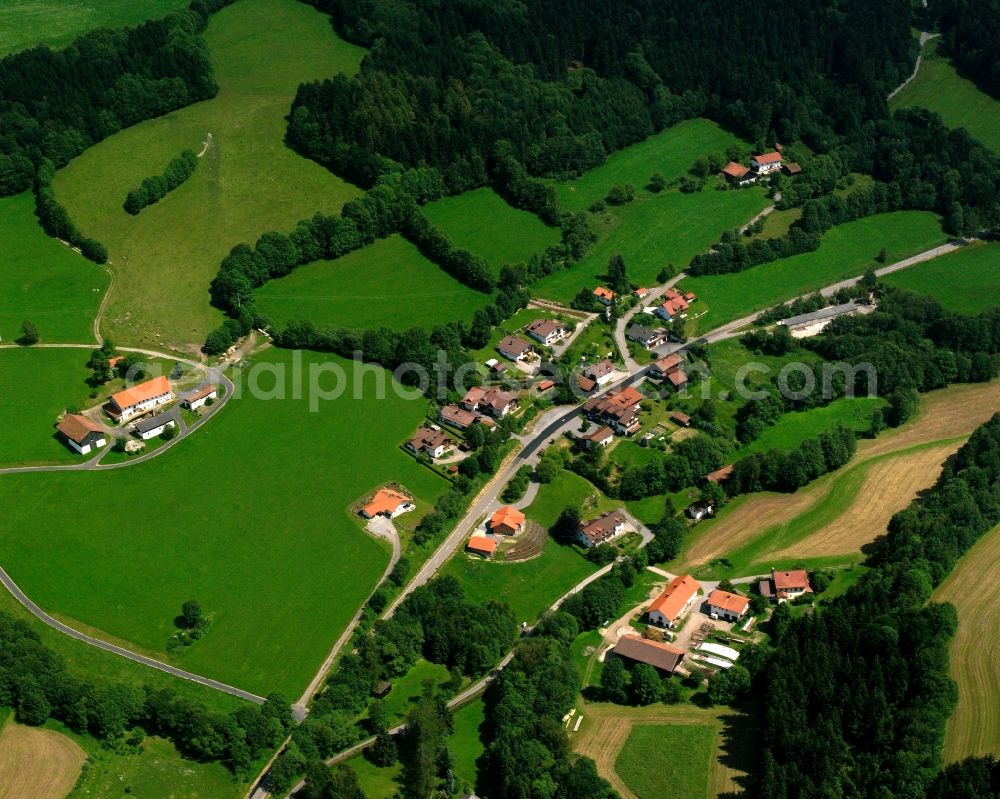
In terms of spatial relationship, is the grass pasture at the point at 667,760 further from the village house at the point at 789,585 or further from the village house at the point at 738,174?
the village house at the point at 738,174

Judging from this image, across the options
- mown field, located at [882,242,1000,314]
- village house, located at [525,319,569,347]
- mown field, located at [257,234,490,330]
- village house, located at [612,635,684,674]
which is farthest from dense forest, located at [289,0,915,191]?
village house, located at [612,635,684,674]

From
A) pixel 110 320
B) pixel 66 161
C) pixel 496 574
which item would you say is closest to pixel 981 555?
pixel 496 574

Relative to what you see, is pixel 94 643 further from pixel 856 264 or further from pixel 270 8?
pixel 270 8

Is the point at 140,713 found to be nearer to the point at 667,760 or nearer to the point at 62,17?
the point at 667,760

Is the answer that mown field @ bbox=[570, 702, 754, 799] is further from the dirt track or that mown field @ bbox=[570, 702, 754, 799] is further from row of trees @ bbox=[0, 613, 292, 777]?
row of trees @ bbox=[0, 613, 292, 777]

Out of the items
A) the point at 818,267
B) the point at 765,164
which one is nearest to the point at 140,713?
the point at 818,267
